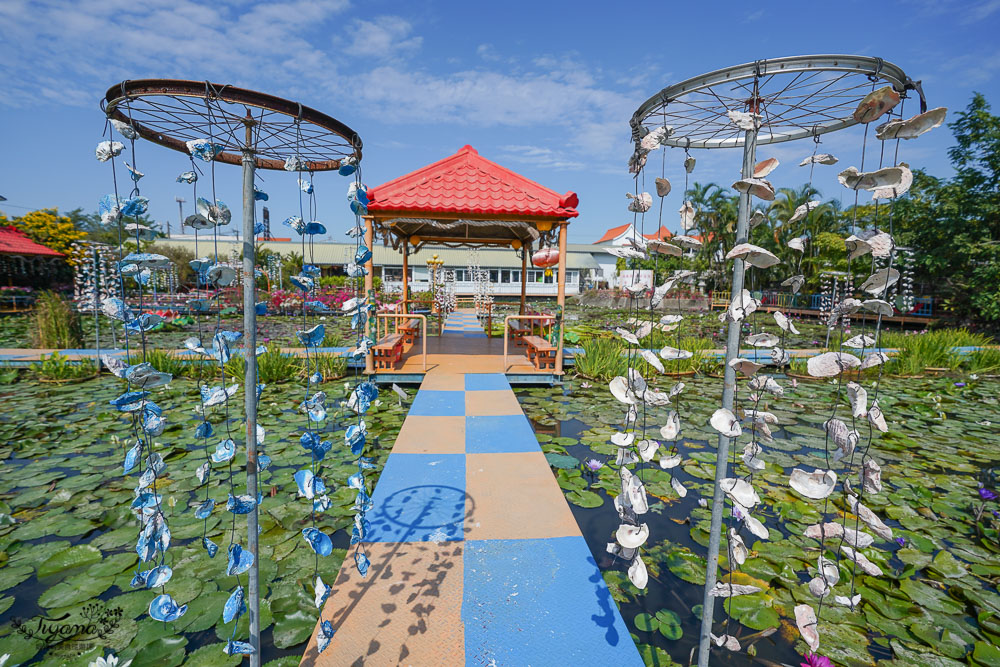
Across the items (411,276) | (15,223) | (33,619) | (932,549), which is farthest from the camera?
(411,276)

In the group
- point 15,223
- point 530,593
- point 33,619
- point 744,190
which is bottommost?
point 33,619

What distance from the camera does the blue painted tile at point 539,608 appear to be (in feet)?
6.25

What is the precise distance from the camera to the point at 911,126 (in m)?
1.17

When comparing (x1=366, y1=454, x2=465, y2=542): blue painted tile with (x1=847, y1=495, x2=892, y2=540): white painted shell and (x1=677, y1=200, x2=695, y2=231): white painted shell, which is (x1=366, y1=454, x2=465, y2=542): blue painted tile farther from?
(x1=677, y1=200, x2=695, y2=231): white painted shell

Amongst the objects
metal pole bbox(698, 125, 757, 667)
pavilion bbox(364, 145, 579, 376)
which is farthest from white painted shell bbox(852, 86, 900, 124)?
pavilion bbox(364, 145, 579, 376)

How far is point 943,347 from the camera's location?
8.14m

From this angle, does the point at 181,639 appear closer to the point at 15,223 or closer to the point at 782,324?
the point at 782,324

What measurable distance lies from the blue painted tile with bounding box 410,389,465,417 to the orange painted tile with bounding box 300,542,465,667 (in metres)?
2.29

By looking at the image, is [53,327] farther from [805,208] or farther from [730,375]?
[805,208]

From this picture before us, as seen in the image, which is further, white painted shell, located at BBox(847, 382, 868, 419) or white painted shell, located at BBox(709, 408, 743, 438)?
white painted shell, located at BBox(709, 408, 743, 438)

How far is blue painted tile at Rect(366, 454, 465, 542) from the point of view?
2719 millimetres

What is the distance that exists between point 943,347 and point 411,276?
2801 centimetres

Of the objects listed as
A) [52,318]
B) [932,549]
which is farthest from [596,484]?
[52,318]

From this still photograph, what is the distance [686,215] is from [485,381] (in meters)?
4.87
